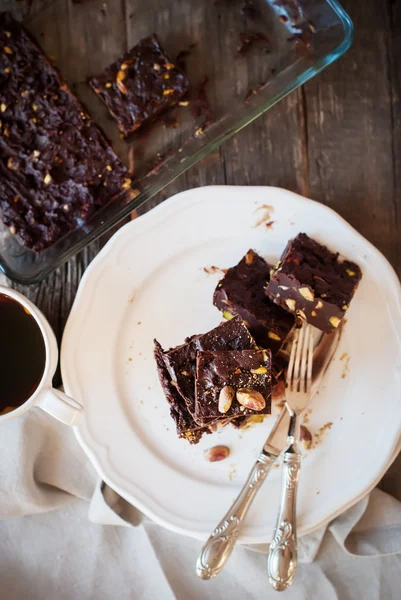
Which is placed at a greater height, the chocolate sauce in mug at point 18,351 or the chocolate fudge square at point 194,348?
the chocolate sauce in mug at point 18,351

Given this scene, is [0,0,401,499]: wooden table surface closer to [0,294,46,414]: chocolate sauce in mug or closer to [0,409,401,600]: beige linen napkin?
Answer: [0,409,401,600]: beige linen napkin

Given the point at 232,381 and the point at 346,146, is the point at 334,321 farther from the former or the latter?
the point at 346,146

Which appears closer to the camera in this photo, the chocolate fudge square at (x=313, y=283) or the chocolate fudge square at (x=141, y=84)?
the chocolate fudge square at (x=313, y=283)

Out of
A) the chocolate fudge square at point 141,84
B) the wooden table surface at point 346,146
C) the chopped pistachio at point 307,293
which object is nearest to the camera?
the chopped pistachio at point 307,293

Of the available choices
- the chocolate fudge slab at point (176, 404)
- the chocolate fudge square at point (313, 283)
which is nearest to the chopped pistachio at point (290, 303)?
the chocolate fudge square at point (313, 283)

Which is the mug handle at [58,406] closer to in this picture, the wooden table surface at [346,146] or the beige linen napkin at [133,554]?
the beige linen napkin at [133,554]

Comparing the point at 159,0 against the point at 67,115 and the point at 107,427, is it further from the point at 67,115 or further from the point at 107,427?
the point at 107,427
